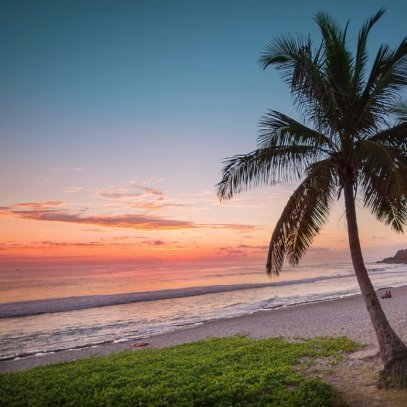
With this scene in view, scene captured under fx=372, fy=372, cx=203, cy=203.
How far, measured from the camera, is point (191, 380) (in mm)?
8336

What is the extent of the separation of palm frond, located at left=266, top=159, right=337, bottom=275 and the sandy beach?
4.22 meters

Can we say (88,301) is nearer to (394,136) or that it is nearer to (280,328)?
(280,328)

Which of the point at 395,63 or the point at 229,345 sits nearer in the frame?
the point at 395,63

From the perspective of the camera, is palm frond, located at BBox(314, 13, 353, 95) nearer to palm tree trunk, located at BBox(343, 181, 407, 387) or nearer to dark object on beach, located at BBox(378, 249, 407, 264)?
palm tree trunk, located at BBox(343, 181, 407, 387)

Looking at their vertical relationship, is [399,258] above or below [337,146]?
below

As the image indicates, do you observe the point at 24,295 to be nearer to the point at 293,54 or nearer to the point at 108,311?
the point at 108,311

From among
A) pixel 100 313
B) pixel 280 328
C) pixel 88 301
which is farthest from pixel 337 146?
pixel 88 301

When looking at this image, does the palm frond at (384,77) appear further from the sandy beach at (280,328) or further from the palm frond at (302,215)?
the sandy beach at (280,328)

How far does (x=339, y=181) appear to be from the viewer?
28.5 ft

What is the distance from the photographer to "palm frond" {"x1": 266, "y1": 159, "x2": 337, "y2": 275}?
8609mm

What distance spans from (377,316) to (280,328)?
8.94 m

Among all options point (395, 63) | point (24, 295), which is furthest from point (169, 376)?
point (24, 295)

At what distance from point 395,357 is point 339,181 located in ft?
13.0

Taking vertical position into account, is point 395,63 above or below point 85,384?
above
